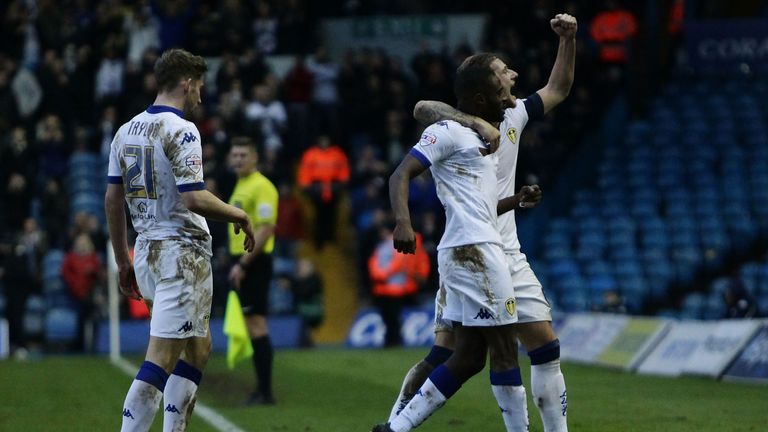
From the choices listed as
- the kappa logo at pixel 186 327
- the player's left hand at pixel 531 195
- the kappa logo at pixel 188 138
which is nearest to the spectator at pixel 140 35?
the kappa logo at pixel 188 138

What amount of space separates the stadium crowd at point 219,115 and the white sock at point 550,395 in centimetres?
1372

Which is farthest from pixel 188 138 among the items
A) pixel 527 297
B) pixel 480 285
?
pixel 527 297

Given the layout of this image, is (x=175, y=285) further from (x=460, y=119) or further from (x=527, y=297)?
(x=527, y=297)

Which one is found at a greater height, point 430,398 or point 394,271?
point 430,398

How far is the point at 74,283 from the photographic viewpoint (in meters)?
21.6

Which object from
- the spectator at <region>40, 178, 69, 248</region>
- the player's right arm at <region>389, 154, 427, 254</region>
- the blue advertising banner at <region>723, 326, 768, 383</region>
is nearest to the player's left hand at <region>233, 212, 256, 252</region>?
the player's right arm at <region>389, 154, 427, 254</region>

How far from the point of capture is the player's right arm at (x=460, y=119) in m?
7.83

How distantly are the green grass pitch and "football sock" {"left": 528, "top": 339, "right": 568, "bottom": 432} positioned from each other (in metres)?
2.00

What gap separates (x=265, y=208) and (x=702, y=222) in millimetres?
12793

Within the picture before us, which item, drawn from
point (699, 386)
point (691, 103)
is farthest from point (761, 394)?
point (691, 103)

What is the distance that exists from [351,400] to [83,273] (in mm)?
9686

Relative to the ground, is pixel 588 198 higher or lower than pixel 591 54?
lower

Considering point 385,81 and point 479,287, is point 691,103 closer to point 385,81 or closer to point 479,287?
point 385,81

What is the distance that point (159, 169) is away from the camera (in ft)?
25.9
